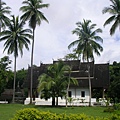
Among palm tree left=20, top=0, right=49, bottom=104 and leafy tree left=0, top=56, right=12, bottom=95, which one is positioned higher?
palm tree left=20, top=0, right=49, bottom=104

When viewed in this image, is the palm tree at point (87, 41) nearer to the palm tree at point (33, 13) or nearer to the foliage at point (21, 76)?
the palm tree at point (33, 13)

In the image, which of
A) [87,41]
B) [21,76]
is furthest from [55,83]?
[21,76]

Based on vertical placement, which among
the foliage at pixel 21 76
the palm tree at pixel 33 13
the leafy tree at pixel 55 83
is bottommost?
the leafy tree at pixel 55 83

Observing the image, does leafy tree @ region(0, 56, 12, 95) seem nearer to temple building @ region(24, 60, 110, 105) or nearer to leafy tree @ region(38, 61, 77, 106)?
temple building @ region(24, 60, 110, 105)

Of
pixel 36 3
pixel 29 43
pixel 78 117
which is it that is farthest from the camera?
pixel 29 43

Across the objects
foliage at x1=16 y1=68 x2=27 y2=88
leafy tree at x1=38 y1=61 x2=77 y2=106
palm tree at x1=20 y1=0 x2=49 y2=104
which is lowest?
leafy tree at x1=38 y1=61 x2=77 y2=106

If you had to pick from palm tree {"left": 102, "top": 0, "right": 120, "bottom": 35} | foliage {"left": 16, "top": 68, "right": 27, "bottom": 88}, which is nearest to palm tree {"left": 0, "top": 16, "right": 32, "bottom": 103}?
palm tree {"left": 102, "top": 0, "right": 120, "bottom": 35}

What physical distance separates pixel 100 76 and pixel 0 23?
19.1 meters

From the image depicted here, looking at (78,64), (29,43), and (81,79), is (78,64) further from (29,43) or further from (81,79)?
(29,43)

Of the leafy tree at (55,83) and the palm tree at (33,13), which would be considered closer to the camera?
the leafy tree at (55,83)

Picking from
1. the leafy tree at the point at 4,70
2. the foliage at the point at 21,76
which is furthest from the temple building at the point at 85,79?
the foliage at the point at 21,76

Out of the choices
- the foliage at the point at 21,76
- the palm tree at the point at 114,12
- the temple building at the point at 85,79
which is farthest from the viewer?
the foliage at the point at 21,76

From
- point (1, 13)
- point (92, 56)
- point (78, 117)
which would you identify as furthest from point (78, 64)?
point (78, 117)

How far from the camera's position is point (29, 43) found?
44.6 meters
